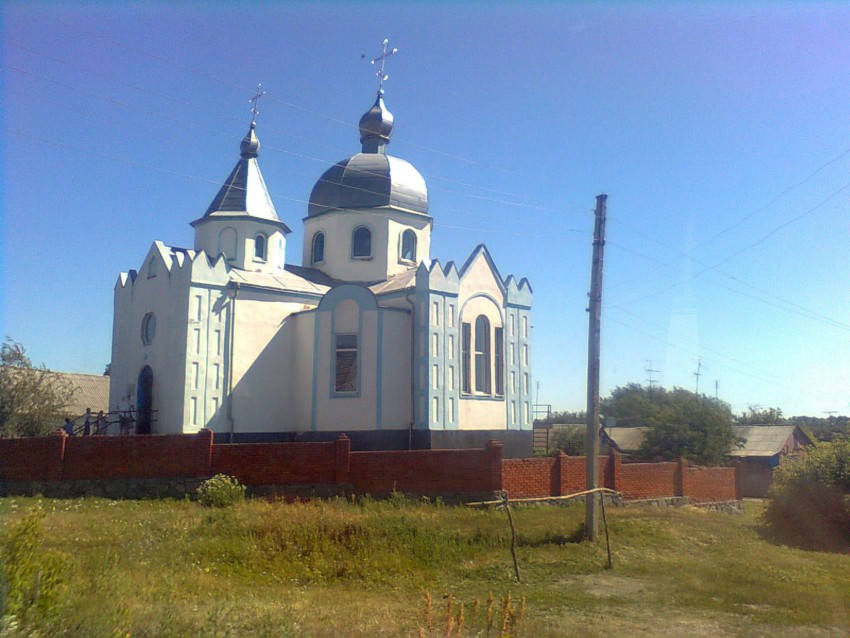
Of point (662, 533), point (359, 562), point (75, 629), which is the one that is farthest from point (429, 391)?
point (75, 629)

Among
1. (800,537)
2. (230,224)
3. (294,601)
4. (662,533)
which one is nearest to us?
(294,601)

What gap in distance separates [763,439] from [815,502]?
79.0ft

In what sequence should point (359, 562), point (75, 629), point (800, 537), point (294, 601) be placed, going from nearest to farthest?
point (75, 629)
point (294, 601)
point (359, 562)
point (800, 537)

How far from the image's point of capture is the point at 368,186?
2547 cm

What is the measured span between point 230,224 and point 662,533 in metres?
15.9

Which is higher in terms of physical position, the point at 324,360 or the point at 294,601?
the point at 324,360

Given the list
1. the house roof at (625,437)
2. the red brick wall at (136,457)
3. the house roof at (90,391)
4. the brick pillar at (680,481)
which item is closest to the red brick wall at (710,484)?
the brick pillar at (680,481)

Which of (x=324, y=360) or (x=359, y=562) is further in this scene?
(x=324, y=360)

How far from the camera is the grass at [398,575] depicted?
7789 mm

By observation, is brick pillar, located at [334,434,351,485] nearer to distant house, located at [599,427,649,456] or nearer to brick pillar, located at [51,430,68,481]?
brick pillar, located at [51,430,68,481]

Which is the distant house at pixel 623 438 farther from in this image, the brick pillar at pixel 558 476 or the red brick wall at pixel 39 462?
the red brick wall at pixel 39 462

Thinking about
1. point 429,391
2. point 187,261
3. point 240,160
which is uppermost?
point 240,160

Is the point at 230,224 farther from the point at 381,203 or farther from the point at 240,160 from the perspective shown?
the point at 381,203

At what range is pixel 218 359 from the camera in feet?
69.6
